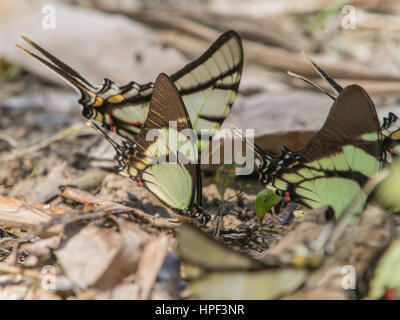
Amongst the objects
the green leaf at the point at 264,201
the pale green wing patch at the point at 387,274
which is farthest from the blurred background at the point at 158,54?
the pale green wing patch at the point at 387,274

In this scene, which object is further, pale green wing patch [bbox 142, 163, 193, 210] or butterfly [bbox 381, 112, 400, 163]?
pale green wing patch [bbox 142, 163, 193, 210]

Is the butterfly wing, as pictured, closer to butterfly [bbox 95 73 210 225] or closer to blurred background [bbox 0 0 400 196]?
butterfly [bbox 95 73 210 225]

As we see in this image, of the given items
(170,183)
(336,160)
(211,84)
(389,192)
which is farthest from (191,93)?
(389,192)

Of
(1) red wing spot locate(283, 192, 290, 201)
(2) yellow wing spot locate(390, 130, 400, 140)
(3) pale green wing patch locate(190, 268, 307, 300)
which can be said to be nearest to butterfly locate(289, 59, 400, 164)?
(2) yellow wing spot locate(390, 130, 400, 140)

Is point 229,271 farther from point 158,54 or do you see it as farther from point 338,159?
point 158,54

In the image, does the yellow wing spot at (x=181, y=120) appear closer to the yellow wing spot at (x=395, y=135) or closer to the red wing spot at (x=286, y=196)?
the red wing spot at (x=286, y=196)
